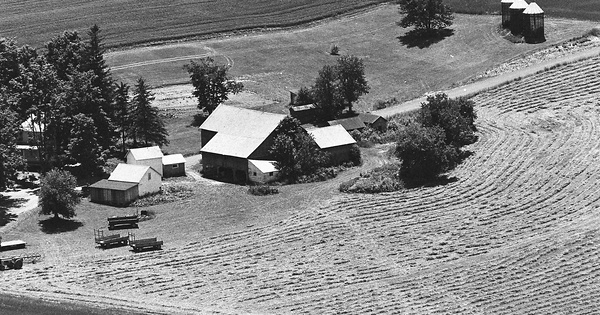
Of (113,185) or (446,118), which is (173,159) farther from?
(446,118)

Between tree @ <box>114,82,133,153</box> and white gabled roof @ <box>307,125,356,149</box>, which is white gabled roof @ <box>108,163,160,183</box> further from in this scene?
white gabled roof @ <box>307,125,356,149</box>

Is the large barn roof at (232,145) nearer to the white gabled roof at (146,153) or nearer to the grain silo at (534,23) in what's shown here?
the white gabled roof at (146,153)

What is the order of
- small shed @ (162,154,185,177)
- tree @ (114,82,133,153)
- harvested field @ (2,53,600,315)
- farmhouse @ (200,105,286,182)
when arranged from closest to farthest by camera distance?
1. harvested field @ (2,53,600,315)
2. farmhouse @ (200,105,286,182)
3. small shed @ (162,154,185,177)
4. tree @ (114,82,133,153)

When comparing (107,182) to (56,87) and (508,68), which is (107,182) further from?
(508,68)

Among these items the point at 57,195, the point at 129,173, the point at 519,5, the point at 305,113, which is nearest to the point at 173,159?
the point at 129,173

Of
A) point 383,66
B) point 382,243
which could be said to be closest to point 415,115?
point 383,66

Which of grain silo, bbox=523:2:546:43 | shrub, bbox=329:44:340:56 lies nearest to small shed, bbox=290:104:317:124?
shrub, bbox=329:44:340:56
